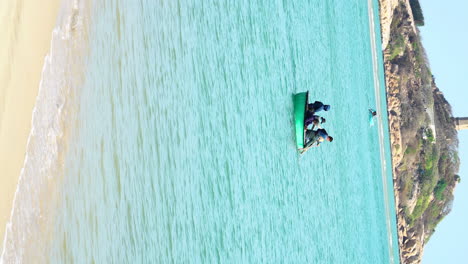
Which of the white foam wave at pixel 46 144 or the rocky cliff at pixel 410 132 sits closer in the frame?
the white foam wave at pixel 46 144

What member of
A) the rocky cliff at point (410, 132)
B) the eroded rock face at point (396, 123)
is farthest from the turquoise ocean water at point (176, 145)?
the rocky cliff at point (410, 132)

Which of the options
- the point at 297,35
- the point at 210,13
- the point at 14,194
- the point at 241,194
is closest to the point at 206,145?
the point at 241,194

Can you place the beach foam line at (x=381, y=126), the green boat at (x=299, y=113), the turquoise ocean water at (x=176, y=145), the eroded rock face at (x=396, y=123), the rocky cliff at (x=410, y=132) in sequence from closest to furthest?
the turquoise ocean water at (x=176, y=145)
the green boat at (x=299, y=113)
the beach foam line at (x=381, y=126)
the eroded rock face at (x=396, y=123)
the rocky cliff at (x=410, y=132)

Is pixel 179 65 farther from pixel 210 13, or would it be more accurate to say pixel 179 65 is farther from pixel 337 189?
pixel 337 189

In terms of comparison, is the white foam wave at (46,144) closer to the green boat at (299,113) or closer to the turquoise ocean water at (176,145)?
Answer: the turquoise ocean water at (176,145)

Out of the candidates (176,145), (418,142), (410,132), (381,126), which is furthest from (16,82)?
(418,142)

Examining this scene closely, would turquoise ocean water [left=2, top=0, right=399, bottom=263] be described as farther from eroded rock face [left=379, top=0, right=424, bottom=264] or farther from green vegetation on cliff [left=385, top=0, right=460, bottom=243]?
green vegetation on cliff [left=385, top=0, right=460, bottom=243]

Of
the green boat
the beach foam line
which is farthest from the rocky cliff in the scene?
the green boat

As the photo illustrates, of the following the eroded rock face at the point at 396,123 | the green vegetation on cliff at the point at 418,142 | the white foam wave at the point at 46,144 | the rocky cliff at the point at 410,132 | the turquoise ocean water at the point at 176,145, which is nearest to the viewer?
the white foam wave at the point at 46,144
